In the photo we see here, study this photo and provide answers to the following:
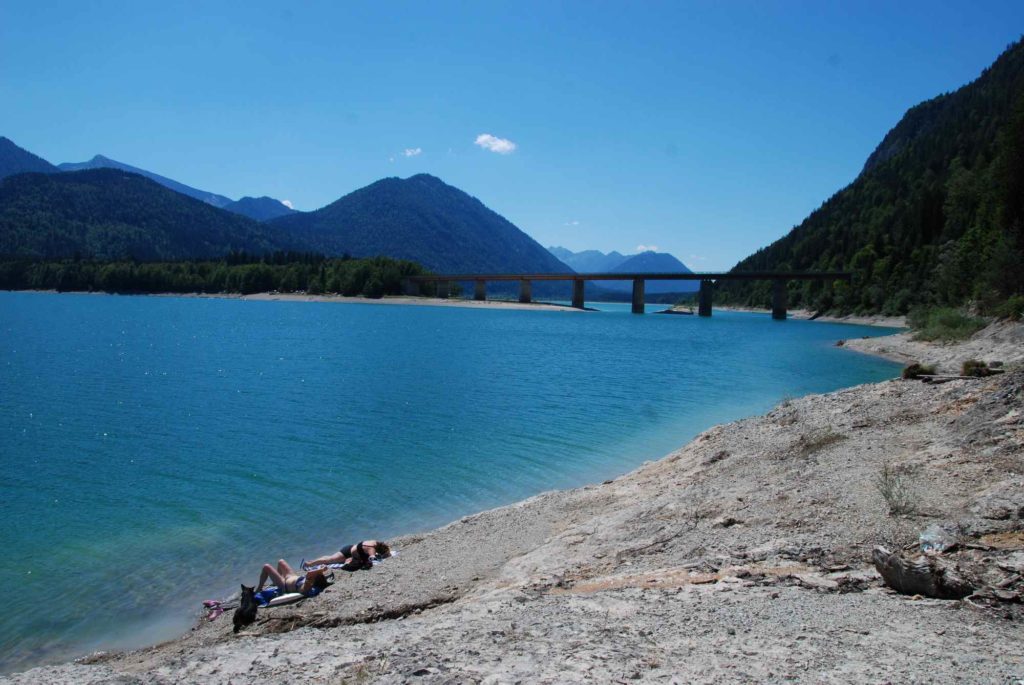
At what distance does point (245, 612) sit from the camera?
29.1ft

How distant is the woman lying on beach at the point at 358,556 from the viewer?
35.4 feet

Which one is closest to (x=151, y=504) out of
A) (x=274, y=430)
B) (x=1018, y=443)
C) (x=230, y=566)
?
(x=230, y=566)

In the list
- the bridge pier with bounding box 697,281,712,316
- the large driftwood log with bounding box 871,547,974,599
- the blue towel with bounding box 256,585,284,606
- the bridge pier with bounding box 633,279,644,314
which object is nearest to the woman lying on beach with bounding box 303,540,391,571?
the blue towel with bounding box 256,585,284,606

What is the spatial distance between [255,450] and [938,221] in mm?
117754

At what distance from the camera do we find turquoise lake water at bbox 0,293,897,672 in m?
11.2

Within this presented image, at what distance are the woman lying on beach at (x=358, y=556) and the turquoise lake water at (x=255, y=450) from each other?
1259 millimetres

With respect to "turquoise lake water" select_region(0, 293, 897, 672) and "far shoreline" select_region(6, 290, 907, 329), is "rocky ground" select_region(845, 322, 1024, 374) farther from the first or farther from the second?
"far shoreline" select_region(6, 290, 907, 329)

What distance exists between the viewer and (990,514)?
827cm

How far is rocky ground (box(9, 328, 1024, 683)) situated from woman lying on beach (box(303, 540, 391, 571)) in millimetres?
261

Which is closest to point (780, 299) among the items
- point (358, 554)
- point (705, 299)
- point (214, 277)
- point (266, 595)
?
point (705, 299)

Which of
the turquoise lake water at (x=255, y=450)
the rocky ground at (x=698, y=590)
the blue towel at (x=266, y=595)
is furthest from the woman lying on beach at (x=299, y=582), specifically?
the turquoise lake water at (x=255, y=450)

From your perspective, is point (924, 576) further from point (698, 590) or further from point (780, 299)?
point (780, 299)

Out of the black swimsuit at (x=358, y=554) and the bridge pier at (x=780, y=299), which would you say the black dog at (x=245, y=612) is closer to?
the black swimsuit at (x=358, y=554)

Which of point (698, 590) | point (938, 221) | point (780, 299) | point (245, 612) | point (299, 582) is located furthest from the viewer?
point (780, 299)
